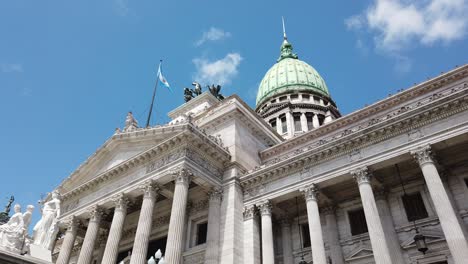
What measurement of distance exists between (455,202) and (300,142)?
11546 mm

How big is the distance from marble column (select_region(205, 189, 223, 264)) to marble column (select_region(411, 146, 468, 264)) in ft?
35.5

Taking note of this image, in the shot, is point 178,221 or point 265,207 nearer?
point 178,221

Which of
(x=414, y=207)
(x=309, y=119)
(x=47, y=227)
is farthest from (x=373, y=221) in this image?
(x=309, y=119)

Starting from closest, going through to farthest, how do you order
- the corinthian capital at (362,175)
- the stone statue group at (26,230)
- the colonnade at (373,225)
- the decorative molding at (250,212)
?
the stone statue group at (26,230) < the colonnade at (373,225) < the corinthian capital at (362,175) < the decorative molding at (250,212)

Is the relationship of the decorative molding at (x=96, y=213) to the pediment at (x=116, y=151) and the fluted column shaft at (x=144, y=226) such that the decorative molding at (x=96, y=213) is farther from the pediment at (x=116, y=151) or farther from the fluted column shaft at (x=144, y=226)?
the fluted column shaft at (x=144, y=226)

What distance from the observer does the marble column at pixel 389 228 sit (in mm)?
17266

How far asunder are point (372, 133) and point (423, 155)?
2.63 m

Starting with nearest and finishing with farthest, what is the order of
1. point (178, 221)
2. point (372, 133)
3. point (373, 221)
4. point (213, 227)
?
point (373, 221)
point (372, 133)
point (178, 221)
point (213, 227)

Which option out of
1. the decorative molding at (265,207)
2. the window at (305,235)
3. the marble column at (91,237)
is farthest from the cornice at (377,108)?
the marble column at (91,237)

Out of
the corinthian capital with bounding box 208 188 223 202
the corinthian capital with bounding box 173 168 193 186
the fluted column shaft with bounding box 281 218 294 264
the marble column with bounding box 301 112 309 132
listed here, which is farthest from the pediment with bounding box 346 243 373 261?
the marble column with bounding box 301 112 309 132

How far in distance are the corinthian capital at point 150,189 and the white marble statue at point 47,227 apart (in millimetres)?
6027

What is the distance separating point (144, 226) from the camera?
19.6 metres

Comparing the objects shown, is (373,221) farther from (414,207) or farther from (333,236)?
(333,236)

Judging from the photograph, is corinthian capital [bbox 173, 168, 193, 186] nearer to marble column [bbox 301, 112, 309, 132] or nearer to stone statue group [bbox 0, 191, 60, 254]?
stone statue group [bbox 0, 191, 60, 254]
